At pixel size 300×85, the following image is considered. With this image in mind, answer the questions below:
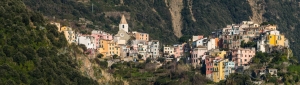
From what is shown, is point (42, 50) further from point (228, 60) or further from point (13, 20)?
point (228, 60)

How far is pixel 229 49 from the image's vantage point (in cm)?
10938

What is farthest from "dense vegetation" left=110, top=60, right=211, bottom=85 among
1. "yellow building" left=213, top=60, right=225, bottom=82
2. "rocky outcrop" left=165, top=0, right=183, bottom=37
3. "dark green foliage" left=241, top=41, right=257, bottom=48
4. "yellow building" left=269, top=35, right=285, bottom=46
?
"rocky outcrop" left=165, top=0, right=183, bottom=37

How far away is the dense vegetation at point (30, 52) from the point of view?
7700 centimetres

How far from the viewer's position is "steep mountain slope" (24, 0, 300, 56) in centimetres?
15050

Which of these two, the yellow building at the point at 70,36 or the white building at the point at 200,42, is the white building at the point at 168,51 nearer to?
the white building at the point at 200,42

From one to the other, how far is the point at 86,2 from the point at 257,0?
35695 mm

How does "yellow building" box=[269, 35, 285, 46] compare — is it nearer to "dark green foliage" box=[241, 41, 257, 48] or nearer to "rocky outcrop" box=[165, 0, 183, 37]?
"dark green foliage" box=[241, 41, 257, 48]

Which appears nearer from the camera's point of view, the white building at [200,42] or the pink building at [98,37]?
the pink building at [98,37]

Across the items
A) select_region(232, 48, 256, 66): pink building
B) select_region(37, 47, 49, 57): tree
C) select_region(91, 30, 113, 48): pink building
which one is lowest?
select_region(232, 48, 256, 66): pink building

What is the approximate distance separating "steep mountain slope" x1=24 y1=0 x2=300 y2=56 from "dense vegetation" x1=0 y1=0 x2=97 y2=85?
54.7m

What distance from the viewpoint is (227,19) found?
172 m

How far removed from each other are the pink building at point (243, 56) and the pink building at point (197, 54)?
3.91 m

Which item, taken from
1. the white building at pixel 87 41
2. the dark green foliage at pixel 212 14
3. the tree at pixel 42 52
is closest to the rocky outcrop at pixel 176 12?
the dark green foliage at pixel 212 14

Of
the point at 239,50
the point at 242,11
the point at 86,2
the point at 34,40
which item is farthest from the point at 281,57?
the point at 242,11
